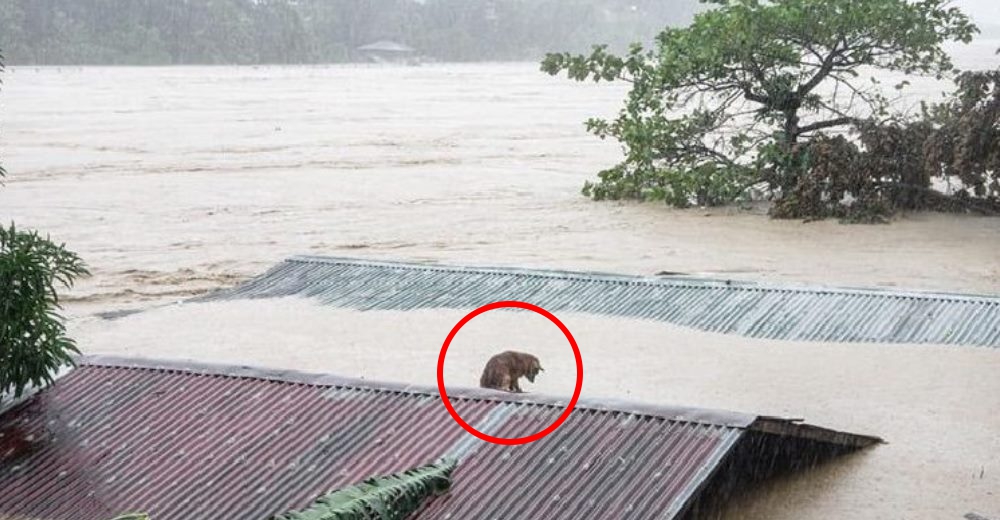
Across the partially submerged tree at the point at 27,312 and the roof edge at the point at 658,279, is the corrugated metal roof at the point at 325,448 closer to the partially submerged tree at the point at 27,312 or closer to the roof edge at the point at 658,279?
the partially submerged tree at the point at 27,312

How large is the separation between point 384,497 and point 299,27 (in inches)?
2736

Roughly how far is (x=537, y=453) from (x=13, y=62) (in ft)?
190

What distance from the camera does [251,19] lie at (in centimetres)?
6806

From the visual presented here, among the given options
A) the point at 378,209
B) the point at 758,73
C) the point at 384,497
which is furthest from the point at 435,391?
the point at 378,209

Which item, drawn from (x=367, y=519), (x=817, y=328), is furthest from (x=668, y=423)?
(x=817, y=328)

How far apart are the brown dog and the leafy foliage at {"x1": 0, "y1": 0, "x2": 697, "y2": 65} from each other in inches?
1993

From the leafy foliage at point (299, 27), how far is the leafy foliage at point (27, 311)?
5046 centimetres

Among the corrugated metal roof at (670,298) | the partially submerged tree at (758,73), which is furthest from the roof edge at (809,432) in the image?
the partially submerged tree at (758,73)

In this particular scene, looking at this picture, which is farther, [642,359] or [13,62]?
[13,62]

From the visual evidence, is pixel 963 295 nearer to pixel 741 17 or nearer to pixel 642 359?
pixel 642 359

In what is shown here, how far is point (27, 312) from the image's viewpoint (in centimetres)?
596

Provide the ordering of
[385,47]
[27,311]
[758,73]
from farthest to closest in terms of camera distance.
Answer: [385,47], [758,73], [27,311]

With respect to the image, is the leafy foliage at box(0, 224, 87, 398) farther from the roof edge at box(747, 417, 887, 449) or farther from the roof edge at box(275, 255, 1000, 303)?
the roof edge at box(275, 255, 1000, 303)

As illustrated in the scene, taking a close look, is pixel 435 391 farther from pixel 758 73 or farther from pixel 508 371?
pixel 758 73
